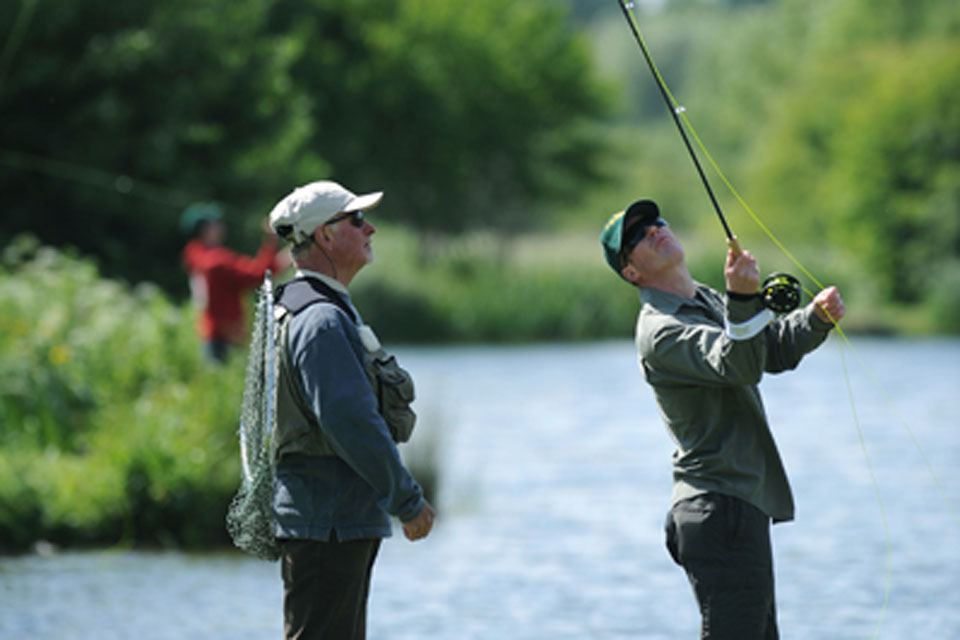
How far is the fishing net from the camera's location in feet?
14.3

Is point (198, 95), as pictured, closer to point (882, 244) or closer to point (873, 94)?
point (882, 244)

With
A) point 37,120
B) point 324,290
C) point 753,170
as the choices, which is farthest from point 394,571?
point 753,170

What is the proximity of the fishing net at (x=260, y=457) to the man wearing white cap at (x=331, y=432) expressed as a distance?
0.04m

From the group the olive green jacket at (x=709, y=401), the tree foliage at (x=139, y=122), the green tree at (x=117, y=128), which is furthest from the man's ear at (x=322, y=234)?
the green tree at (x=117, y=128)

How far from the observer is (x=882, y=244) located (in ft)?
136

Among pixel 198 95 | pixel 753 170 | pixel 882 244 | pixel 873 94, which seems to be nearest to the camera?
pixel 198 95

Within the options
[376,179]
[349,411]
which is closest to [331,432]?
[349,411]

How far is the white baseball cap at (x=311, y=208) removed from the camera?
4.34 m

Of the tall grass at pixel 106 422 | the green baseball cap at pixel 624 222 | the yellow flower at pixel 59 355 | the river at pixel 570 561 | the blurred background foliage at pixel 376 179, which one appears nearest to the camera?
the green baseball cap at pixel 624 222

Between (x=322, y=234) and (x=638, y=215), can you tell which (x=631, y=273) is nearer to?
(x=638, y=215)

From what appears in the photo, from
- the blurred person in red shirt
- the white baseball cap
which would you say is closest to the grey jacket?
the white baseball cap

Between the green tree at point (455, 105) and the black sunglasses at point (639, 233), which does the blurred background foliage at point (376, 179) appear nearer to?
the green tree at point (455, 105)

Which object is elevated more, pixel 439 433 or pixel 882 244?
pixel 882 244

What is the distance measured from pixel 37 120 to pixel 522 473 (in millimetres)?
10584
